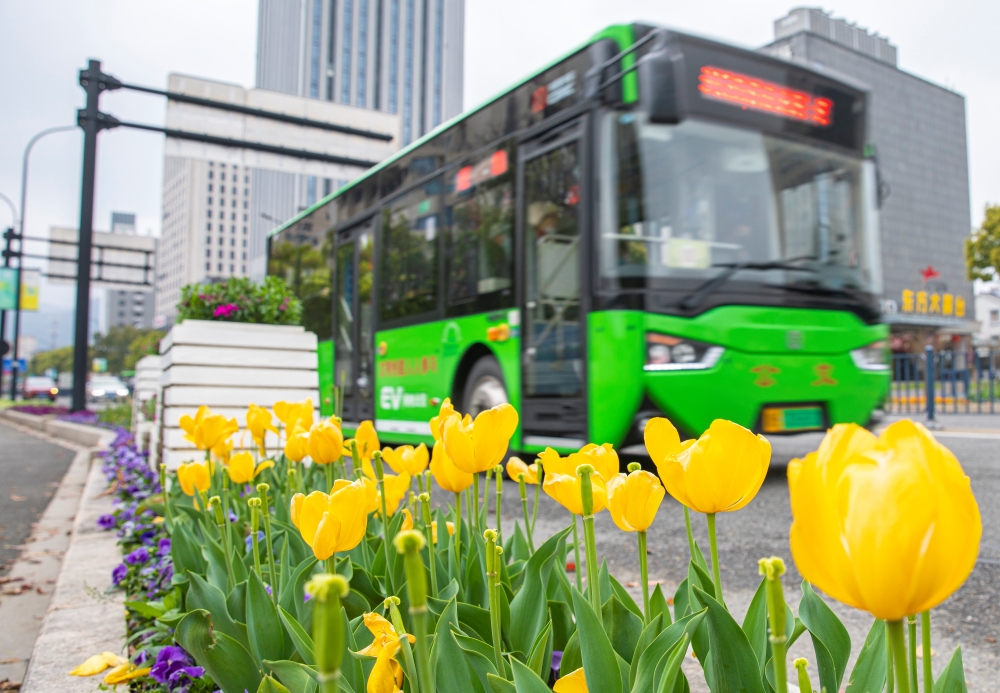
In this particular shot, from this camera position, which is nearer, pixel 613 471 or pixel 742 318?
pixel 613 471

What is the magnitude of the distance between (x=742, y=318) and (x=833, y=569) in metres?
5.05

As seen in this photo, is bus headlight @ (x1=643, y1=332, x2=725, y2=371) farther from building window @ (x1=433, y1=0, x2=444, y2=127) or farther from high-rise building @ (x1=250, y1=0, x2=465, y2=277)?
building window @ (x1=433, y1=0, x2=444, y2=127)

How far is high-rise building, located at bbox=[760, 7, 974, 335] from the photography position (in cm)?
8094

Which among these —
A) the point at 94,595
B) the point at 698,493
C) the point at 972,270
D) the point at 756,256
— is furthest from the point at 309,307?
the point at 972,270

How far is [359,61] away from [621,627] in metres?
108

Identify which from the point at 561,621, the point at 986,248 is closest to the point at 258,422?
the point at 561,621

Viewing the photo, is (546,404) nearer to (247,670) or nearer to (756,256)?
(756,256)

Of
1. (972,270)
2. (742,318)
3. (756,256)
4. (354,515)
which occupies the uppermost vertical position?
(972,270)

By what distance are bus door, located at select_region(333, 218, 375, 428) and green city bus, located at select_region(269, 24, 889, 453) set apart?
200 centimetres

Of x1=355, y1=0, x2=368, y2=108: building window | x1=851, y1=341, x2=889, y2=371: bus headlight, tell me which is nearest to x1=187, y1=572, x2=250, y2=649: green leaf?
x1=851, y1=341, x2=889, y2=371: bus headlight

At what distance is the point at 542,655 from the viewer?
113 centimetres

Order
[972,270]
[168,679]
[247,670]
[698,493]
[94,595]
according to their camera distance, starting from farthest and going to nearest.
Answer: [972,270], [94,595], [168,679], [247,670], [698,493]

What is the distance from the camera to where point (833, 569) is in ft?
1.81

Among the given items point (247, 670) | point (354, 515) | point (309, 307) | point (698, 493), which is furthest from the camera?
point (309, 307)
